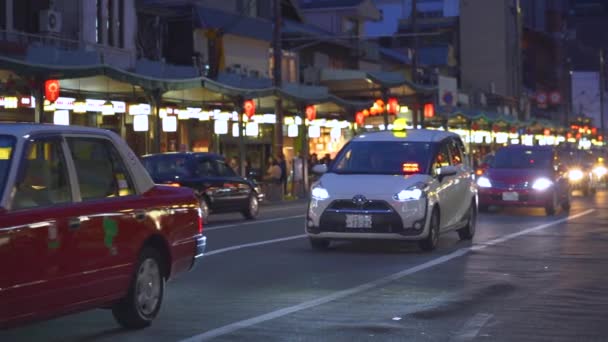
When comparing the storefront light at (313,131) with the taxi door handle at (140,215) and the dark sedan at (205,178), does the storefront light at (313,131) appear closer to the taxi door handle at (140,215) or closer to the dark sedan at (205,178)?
the dark sedan at (205,178)

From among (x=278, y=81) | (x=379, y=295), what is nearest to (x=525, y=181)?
(x=278, y=81)

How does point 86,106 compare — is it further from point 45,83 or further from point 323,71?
point 323,71

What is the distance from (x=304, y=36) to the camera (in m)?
56.6

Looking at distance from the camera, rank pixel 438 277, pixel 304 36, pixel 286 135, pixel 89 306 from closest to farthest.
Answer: pixel 89 306, pixel 438 277, pixel 286 135, pixel 304 36

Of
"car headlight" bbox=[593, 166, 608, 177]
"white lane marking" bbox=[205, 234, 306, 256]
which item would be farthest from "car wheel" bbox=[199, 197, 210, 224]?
"car headlight" bbox=[593, 166, 608, 177]

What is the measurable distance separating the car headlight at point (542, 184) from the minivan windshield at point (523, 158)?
0.96 metres

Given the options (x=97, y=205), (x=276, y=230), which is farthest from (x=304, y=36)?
(x=97, y=205)

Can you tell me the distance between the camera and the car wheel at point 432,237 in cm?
1748

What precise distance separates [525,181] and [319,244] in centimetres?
1185

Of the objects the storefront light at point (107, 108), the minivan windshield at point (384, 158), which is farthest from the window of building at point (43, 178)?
the storefront light at point (107, 108)

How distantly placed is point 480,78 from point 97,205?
91.3m

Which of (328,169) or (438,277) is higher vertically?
(328,169)

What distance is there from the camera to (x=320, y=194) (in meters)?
17.5

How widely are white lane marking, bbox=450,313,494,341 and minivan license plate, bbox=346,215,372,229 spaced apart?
5989mm
